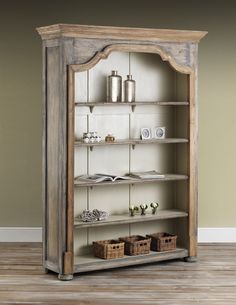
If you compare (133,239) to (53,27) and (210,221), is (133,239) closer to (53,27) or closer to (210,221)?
(210,221)

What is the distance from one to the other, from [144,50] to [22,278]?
2.16m

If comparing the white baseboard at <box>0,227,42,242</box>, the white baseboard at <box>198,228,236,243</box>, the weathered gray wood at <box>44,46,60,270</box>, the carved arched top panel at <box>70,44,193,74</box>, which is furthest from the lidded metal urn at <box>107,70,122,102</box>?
the white baseboard at <box>198,228,236,243</box>

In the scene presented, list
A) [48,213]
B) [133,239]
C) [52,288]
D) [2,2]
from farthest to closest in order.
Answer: [2,2] → [133,239] → [48,213] → [52,288]

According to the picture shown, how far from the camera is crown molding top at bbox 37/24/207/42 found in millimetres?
5945

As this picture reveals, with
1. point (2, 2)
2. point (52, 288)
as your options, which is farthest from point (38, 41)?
point (52, 288)

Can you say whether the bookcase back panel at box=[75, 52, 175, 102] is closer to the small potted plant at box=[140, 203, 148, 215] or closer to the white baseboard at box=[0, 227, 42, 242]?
the small potted plant at box=[140, 203, 148, 215]

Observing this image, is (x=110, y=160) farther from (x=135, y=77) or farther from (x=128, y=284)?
(x=128, y=284)

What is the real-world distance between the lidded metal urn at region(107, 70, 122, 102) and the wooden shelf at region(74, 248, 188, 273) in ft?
4.51

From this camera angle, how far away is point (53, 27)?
597 centimetres

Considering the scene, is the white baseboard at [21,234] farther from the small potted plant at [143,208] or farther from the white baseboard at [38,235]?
the small potted plant at [143,208]

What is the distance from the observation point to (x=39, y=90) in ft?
24.6

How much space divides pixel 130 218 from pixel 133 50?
1.46 metres

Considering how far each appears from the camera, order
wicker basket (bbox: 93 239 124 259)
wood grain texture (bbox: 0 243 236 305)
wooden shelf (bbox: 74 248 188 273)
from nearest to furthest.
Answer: wood grain texture (bbox: 0 243 236 305), wooden shelf (bbox: 74 248 188 273), wicker basket (bbox: 93 239 124 259)

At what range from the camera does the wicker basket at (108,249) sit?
6.30 m
